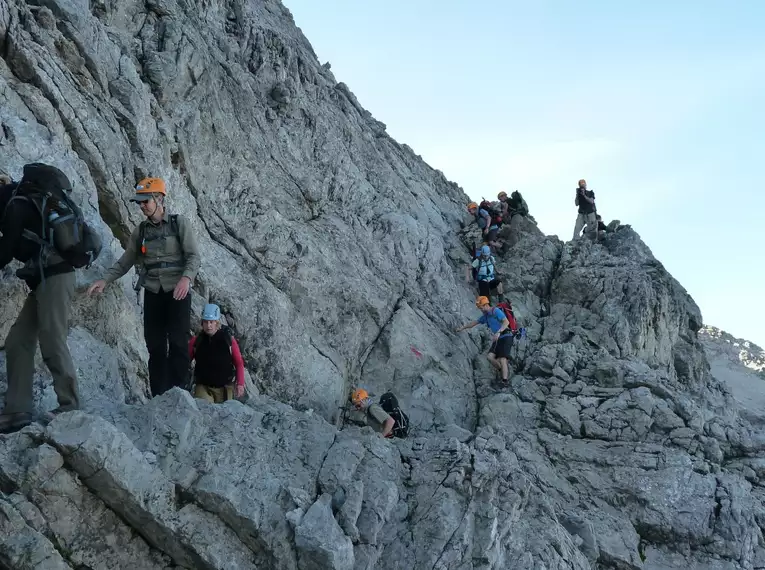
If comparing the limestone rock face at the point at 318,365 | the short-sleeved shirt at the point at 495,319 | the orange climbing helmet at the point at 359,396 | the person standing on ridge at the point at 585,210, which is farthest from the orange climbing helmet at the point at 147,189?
the person standing on ridge at the point at 585,210

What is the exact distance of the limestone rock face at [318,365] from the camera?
8.32 meters

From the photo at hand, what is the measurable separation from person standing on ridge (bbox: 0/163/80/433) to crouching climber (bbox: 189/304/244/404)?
10.1 ft

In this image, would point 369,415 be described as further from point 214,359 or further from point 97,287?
point 97,287

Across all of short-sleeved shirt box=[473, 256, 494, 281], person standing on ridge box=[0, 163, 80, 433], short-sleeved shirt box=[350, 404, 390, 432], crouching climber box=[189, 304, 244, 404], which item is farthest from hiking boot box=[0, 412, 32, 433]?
short-sleeved shirt box=[473, 256, 494, 281]

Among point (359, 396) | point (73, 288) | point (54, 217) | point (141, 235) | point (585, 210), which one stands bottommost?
point (359, 396)

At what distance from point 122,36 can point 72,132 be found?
6.26 m

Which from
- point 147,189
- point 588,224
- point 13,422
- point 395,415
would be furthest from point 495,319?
point 13,422

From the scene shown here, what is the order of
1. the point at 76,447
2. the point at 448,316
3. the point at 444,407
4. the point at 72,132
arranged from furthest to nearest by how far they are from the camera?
the point at 448,316 → the point at 444,407 → the point at 72,132 → the point at 76,447

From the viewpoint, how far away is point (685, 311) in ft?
86.3

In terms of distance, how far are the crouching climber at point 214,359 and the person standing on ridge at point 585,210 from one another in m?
21.2

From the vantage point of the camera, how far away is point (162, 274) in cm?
1048

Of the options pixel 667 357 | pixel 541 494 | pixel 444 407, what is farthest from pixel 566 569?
pixel 667 357

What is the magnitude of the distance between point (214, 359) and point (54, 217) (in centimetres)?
408

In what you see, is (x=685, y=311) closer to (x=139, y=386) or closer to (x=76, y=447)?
(x=139, y=386)
